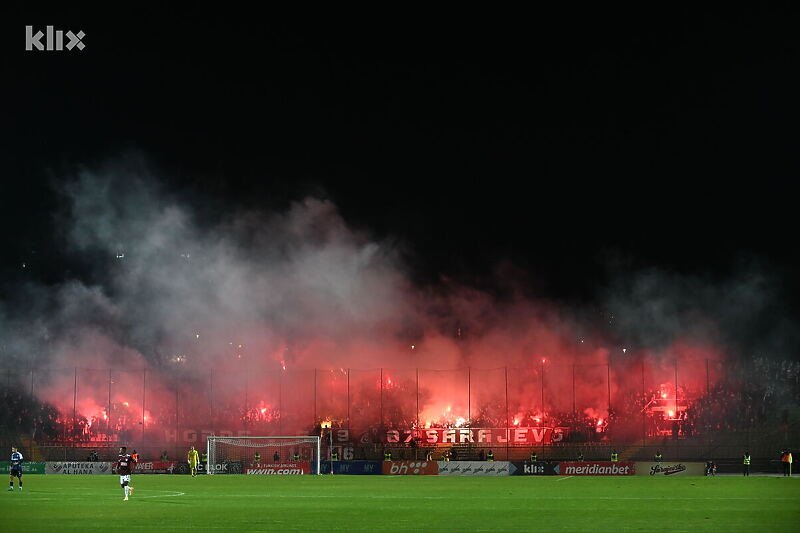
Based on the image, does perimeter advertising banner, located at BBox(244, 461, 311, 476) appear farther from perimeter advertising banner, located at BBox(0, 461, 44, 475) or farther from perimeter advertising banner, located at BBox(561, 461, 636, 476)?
perimeter advertising banner, located at BBox(561, 461, 636, 476)

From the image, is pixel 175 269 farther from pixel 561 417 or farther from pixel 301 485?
pixel 301 485

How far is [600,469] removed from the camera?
53094 mm

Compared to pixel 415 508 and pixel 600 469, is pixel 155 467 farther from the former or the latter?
pixel 415 508

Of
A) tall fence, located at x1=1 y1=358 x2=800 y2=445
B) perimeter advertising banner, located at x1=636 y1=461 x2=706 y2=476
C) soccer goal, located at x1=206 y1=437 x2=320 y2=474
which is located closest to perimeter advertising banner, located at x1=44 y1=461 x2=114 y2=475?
soccer goal, located at x1=206 y1=437 x2=320 y2=474

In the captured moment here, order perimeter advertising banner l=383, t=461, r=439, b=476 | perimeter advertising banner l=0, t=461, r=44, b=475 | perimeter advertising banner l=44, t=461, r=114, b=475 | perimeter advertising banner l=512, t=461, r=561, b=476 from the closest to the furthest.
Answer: perimeter advertising banner l=512, t=461, r=561, b=476 → perimeter advertising banner l=383, t=461, r=439, b=476 → perimeter advertising banner l=0, t=461, r=44, b=475 → perimeter advertising banner l=44, t=461, r=114, b=475

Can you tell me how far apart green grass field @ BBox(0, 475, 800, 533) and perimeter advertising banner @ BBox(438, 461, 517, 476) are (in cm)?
1581

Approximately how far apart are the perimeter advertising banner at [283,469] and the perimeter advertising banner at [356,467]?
53.1 inches

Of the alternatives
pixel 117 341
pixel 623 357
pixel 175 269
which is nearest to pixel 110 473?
A: pixel 175 269

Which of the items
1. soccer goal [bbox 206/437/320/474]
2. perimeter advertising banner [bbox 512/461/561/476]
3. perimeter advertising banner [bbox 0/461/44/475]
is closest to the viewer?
perimeter advertising banner [bbox 512/461/561/476]

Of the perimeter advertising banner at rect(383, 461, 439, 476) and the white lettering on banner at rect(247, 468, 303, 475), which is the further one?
the white lettering on banner at rect(247, 468, 303, 475)

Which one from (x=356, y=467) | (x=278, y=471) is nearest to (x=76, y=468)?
(x=278, y=471)

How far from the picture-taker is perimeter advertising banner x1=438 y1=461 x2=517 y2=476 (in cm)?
5481

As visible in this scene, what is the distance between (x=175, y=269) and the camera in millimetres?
89562

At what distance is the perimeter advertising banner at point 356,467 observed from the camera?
57.1 metres
